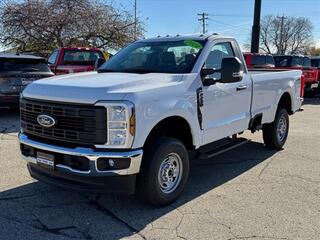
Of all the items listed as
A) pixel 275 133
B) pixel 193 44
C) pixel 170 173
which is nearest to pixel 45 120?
pixel 170 173

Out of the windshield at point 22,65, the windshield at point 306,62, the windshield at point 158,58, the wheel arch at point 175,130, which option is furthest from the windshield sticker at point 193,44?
the windshield at point 306,62

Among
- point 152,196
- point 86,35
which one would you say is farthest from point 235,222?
point 86,35

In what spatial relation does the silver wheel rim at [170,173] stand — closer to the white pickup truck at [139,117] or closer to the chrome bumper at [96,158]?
the white pickup truck at [139,117]

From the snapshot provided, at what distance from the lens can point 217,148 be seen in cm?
619

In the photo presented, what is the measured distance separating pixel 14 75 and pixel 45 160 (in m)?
6.87

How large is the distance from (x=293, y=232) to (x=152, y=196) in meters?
1.50

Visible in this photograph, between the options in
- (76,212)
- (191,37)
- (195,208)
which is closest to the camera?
(76,212)

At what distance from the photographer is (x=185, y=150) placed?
5.18m

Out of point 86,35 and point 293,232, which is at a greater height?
point 86,35

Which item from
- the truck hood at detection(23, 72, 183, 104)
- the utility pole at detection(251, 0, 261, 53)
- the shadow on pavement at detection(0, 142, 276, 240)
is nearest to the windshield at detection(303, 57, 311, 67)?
the utility pole at detection(251, 0, 261, 53)

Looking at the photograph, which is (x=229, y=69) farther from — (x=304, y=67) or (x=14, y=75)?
(x=304, y=67)

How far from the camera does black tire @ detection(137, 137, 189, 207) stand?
466 centimetres

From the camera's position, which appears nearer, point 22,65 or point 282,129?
point 282,129

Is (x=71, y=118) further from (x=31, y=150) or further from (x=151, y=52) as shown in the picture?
(x=151, y=52)
